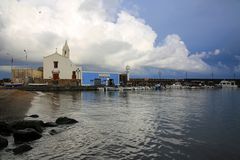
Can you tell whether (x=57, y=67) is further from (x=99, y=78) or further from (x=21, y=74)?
(x=99, y=78)

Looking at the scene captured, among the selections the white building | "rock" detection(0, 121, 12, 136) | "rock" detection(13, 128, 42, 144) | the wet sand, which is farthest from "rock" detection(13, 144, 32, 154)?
the white building

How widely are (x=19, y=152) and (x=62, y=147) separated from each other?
251 centimetres

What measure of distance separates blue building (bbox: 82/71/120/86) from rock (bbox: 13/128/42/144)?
299 feet

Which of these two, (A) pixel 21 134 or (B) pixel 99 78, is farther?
(B) pixel 99 78

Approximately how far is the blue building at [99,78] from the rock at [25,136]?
299 ft

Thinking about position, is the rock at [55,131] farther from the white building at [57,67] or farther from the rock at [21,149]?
the white building at [57,67]

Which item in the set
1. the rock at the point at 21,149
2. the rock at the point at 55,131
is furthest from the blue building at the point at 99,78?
the rock at the point at 21,149

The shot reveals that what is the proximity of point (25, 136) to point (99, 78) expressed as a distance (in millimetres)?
98793

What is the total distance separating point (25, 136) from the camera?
1691 centimetres

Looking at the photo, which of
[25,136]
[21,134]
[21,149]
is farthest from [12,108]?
[21,149]

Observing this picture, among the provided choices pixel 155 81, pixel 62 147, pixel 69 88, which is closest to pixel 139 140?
pixel 62 147

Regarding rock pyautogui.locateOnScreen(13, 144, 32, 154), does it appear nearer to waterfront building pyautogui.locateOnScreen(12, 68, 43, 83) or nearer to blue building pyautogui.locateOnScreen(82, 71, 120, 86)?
waterfront building pyautogui.locateOnScreen(12, 68, 43, 83)

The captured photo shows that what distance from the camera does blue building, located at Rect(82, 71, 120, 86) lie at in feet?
360

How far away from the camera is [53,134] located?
1920 centimetres
